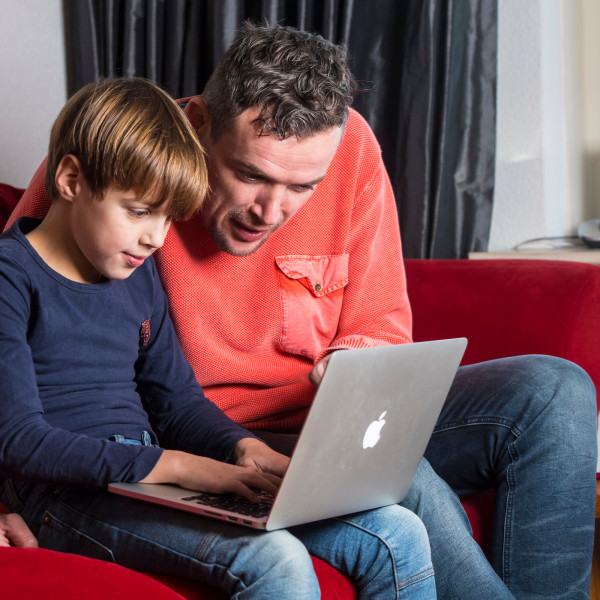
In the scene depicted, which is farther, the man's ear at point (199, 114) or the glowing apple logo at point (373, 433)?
the man's ear at point (199, 114)

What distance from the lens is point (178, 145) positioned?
1.08 metres

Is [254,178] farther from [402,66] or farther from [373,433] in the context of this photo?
[402,66]

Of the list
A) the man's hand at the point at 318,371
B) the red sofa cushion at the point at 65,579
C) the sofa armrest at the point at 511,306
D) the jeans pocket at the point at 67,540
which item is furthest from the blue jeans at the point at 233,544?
the sofa armrest at the point at 511,306

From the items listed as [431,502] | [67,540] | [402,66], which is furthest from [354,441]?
[402,66]

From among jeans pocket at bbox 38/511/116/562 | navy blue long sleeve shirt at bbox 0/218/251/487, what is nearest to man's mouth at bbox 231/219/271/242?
navy blue long sleeve shirt at bbox 0/218/251/487

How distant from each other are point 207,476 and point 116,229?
0.34 meters

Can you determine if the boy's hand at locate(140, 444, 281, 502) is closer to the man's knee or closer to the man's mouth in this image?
the man's knee

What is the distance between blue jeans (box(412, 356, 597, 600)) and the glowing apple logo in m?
0.25

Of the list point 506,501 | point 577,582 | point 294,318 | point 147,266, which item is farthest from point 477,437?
point 147,266

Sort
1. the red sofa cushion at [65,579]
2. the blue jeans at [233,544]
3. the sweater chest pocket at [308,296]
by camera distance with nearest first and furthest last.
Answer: the red sofa cushion at [65,579] → the blue jeans at [233,544] → the sweater chest pocket at [308,296]

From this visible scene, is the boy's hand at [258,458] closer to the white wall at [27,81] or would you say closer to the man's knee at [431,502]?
the man's knee at [431,502]

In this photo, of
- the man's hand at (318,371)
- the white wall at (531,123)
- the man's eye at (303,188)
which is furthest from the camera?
the white wall at (531,123)

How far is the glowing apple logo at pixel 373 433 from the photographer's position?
936 millimetres

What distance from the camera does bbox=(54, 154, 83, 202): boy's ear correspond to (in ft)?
3.49
